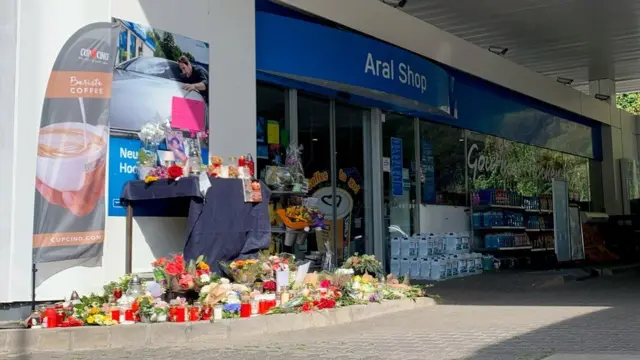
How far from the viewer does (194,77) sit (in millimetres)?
10328

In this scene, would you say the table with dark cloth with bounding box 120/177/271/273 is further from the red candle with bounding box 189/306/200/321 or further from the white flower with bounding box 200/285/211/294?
→ the red candle with bounding box 189/306/200/321

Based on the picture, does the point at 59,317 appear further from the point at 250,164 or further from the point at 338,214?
the point at 338,214

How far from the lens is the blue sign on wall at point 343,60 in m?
12.0

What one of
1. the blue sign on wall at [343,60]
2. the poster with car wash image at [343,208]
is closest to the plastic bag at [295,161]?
the poster with car wash image at [343,208]

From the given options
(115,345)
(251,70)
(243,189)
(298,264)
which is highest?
(251,70)

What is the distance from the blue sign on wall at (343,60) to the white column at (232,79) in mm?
638

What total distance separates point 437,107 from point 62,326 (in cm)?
966

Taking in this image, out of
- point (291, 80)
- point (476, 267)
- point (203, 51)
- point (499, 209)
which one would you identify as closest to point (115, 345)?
point (203, 51)

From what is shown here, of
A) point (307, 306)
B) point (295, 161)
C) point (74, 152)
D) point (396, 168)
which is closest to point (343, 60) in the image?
point (295, 161)

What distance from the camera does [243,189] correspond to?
964 cm

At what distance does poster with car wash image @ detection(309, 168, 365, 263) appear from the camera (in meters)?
13.8

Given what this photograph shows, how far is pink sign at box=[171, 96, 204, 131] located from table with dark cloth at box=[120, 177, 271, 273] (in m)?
1.13

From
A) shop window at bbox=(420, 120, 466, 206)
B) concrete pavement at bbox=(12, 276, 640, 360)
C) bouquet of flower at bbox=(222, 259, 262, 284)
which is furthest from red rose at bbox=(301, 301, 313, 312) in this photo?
shop window at bbox=(420, 120, 466, 206)

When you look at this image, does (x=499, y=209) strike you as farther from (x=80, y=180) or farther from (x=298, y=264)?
(x=80, y=180)
